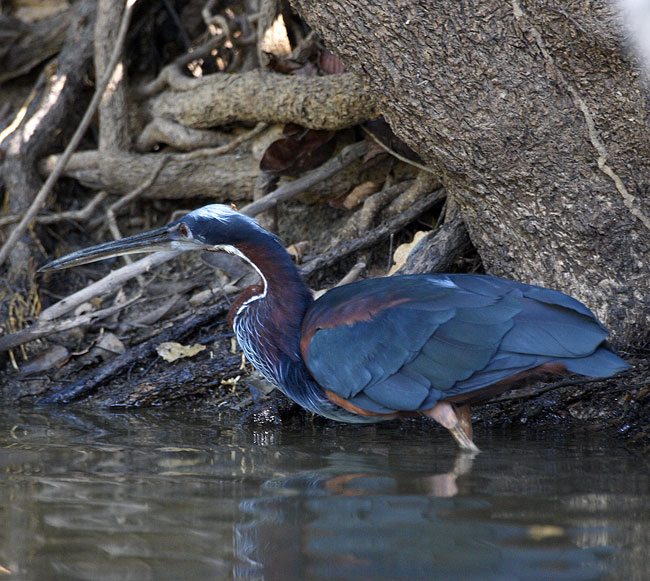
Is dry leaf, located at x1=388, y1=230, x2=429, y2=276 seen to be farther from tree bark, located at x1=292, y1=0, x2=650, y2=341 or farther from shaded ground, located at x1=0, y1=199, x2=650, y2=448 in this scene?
tree bark, located at x1=292, y1=0, x2=650, y2=341

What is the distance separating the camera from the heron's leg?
342cm

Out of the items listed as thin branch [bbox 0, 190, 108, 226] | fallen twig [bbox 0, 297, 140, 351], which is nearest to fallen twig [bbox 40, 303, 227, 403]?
fallen twig [bbox 0, 297, 140, 351]

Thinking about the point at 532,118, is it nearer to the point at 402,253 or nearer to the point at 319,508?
the point at 402,253

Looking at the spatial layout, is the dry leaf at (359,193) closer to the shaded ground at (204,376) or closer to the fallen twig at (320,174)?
the fallen twig at (320,174)

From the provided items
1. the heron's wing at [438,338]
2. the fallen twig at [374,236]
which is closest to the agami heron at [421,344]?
the heron's wing at [438,338]

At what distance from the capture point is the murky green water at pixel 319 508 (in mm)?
2055

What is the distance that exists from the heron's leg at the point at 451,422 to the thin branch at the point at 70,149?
132 inches

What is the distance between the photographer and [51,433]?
388 centimetres

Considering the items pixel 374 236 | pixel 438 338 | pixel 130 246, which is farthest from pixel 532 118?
pixel 130 246

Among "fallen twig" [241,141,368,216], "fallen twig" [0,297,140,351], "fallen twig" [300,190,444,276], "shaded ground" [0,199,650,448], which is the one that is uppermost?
"fallen twig" [241,141,368,216]

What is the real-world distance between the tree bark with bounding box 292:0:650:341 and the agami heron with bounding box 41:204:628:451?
1.98 feet

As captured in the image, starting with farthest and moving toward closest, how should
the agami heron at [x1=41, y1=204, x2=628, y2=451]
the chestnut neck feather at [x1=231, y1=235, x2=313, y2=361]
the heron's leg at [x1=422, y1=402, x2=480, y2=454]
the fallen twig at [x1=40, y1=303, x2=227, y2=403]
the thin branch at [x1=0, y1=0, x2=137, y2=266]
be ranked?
the thin branch at [x1=0, y1=0, x2=137, y2=266] < the fallen twig at [x1=40, y1=303, x2=227, y2=403] < the chestnut neck feather at [x1=231, y1=235, x2=313, y2=361] < the heron's leg at [x1=422, y1=402, x2=480, y2=454] < the agami heron at [x1=41, y1=204, x2=628, y2=451]

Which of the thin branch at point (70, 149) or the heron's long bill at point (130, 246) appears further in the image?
the thin branch at point (70, 149)

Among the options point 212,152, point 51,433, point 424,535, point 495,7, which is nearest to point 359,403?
point 424,535
